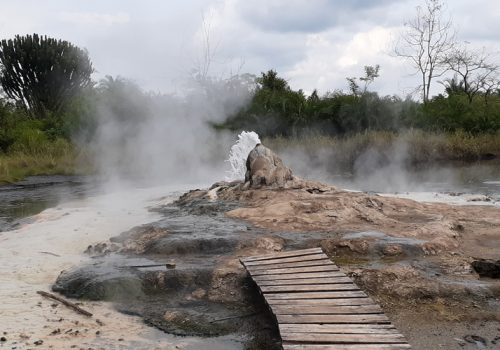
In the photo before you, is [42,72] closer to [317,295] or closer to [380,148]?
[380,148]

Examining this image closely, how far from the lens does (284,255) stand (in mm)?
5676

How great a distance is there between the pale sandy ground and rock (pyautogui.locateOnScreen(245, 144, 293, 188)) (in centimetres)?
198

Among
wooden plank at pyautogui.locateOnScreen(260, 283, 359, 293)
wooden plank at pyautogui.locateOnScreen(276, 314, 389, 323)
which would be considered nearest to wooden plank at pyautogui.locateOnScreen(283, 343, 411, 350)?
wooden plank at pyautogui.locateOnScreen(276, 314, 389, 323)

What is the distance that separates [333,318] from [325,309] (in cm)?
18

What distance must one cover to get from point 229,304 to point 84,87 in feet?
91.1

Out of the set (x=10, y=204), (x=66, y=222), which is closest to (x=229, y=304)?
(x=66, y=222)

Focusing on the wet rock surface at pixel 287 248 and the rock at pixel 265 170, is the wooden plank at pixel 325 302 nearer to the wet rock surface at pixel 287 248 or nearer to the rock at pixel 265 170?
the wet rock surface at pixel 287 248

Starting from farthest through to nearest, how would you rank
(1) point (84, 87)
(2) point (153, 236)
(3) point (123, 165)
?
(1) point (84, 87)
(3) point (123, 165)
(2) point (153, 236)

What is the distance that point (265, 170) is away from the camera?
986 centimetres

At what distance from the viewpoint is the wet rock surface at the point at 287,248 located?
471cm

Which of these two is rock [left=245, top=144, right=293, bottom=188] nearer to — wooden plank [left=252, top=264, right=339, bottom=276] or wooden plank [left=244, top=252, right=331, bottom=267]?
wooden plank [left=244, top=252, right=331, bottom=267]

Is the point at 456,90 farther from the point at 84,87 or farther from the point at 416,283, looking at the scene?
the point at 416,283

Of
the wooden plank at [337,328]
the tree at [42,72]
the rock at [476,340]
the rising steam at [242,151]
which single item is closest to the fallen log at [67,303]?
the wooden plank at [337,328]

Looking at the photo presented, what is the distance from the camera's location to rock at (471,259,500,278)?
555 cm
